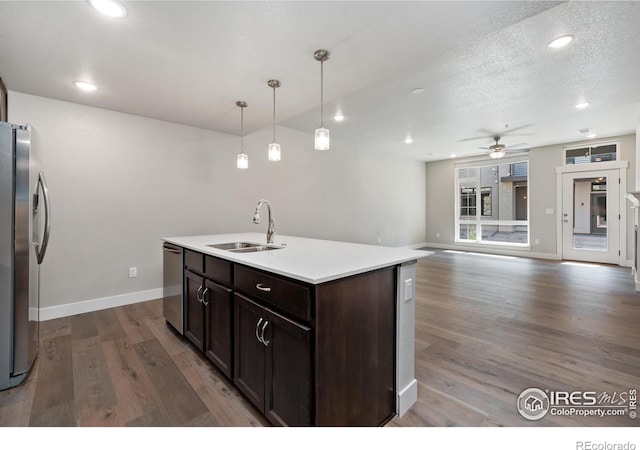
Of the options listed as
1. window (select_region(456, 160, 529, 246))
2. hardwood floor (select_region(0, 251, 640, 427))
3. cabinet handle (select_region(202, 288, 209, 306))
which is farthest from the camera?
window (select_region(456, 160, 529, 246))

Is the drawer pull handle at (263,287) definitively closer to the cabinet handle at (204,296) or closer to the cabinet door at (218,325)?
the cabinet door at (218,325)

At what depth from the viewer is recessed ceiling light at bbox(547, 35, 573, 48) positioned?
2.38 m

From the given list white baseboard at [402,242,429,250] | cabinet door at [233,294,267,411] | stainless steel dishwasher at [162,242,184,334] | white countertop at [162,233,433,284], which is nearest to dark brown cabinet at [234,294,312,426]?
cabinet door at [233,294,267,411]

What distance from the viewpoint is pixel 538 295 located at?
384 cm

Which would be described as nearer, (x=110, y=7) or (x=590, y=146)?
(x=110, y=7)

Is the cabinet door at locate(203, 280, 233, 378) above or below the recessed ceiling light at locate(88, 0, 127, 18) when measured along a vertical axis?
below

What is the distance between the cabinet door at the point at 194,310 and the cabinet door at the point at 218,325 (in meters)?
0.09

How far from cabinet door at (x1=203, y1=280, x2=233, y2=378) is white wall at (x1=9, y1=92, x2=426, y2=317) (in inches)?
68.4

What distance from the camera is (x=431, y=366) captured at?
2158 millimetres

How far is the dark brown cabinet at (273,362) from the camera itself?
129 cm

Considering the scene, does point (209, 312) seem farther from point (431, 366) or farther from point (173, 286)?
point (431, 366)

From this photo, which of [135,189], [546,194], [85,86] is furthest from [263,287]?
[546,194]

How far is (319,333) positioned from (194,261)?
1.47 metres

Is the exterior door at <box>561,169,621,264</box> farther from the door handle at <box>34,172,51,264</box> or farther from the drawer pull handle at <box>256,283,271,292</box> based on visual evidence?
the door handle at <box>34,172,51,264</box>
